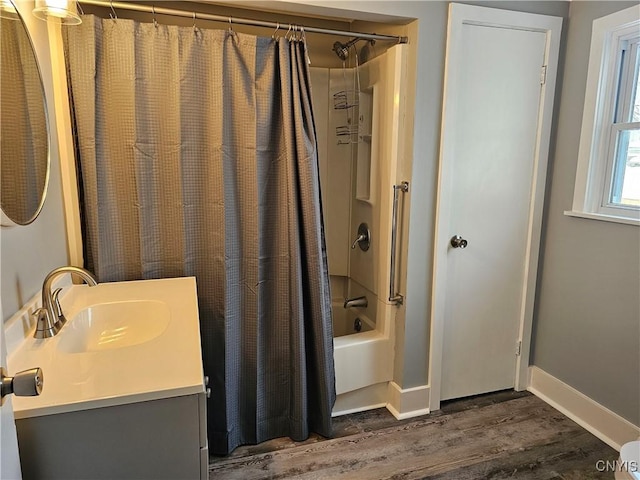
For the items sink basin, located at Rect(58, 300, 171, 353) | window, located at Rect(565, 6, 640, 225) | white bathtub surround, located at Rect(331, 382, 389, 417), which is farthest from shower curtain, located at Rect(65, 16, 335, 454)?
window, located at Rect(565, 6, 640, 225)

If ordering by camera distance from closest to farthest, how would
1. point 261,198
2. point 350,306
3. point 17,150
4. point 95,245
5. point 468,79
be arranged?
1. point 17,150
2. point 95,245
3. point 261,198
4. point 468,79
5. point 350,306

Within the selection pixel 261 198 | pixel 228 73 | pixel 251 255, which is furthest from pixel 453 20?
pixel 251 255

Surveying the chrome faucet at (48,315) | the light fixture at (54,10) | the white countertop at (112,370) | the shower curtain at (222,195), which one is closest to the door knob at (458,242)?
the shower curtain at (222,195)

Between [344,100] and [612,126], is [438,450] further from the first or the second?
[344,100]

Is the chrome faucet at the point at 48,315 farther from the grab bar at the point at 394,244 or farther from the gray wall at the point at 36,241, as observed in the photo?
the grab bar at the point at 394,244

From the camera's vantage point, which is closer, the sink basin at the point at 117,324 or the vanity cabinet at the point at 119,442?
the vanity cabinet at the point at 119,442

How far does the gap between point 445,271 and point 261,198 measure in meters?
1.04

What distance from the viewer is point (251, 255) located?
200 centimetres

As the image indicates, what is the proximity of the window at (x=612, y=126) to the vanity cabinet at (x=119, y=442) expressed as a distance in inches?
80.3

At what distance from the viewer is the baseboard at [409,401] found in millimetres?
2361

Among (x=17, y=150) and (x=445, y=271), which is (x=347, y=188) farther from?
(x=17, y=150)

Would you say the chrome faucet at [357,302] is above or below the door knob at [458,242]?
below

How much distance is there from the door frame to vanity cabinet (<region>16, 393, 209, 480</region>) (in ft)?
5.17

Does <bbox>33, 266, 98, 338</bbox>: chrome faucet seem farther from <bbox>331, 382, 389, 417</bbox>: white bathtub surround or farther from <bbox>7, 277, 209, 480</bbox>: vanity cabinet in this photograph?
<bbox>331, 382, 389, 417</bbox>: white bathtub surround
